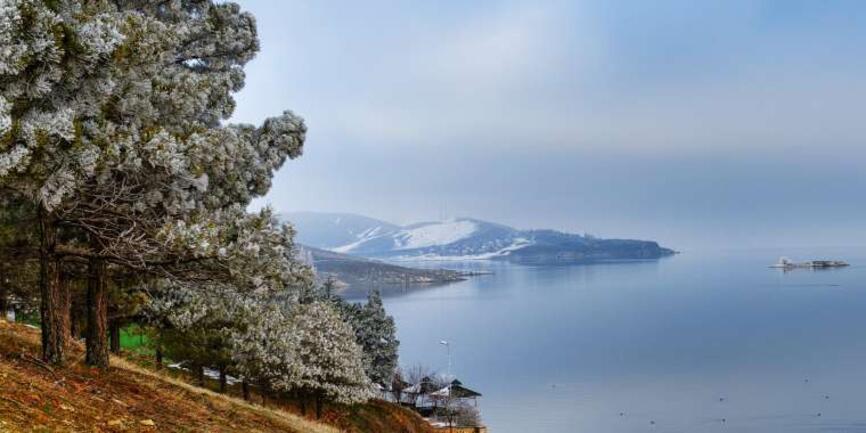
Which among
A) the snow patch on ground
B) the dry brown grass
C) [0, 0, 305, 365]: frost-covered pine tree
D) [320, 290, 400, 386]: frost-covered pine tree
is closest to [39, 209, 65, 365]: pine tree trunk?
[0, 0, 305, 365]: frost-covered pine tree

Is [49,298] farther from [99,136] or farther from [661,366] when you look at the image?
[661,366]

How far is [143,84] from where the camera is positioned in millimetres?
12625

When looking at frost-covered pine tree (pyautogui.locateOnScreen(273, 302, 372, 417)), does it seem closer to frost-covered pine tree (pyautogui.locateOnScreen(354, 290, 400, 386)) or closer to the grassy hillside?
the grassy hillside

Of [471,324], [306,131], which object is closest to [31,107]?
[306,131]

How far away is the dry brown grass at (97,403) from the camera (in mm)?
9789

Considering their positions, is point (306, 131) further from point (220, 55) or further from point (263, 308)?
point (263, 308)

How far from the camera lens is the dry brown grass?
9.79 meters

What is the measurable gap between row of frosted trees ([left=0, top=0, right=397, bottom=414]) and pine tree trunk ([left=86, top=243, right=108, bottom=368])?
0.03m

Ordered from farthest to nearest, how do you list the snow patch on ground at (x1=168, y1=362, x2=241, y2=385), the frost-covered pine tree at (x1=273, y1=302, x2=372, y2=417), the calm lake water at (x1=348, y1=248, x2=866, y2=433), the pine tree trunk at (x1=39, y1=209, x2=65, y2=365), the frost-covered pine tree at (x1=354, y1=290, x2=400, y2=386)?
the calm lake water at (x1=348, y1=248, x2=866, y2=433) < the frost-covered pine tree at (x1=354, y1=290, x2=400, y2=386) < the snow patch on ground at (x1=168, y1=362, x2=241, y2=385) < the frost-covered pine tree at (x1=273, y1=302, x2=372, y2=417) < the pine tree trunk at (x1=39, y1=209, x2=65, y2=365)

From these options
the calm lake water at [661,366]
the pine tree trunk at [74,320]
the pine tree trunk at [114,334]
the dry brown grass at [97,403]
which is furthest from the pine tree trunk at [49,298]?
the calm lake water at [661,366]

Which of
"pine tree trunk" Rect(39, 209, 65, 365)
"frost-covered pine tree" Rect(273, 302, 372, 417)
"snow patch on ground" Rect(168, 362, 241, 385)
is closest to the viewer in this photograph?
"pine tree trunk" Rect(39, 209, 65, 365)

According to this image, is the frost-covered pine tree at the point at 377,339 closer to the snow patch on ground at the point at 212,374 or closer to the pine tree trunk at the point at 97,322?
the snow patch on ground at the point at 212,374

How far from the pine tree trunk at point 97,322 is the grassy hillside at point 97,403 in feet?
1.02

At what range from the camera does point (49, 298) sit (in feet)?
44.1
